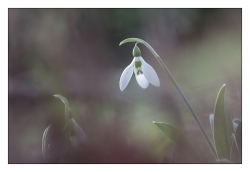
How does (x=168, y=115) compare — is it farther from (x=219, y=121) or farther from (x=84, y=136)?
(x=84, y=136)

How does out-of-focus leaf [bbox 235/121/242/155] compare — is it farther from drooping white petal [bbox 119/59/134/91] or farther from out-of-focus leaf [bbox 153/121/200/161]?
drooping white petal [bbox 119/59/134/91]

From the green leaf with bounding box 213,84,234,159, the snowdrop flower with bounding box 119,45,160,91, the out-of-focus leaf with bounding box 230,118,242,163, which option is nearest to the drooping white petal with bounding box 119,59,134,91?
the snowdrop flower with bounding box 119,45,160,91

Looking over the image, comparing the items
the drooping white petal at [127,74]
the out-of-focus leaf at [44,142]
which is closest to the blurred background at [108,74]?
the out-of-focus leaf at [44,142]

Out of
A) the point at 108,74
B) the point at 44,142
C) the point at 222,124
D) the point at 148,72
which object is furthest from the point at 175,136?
the point at 44,142

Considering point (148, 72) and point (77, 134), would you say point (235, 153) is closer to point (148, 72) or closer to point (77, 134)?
point (148, 72)

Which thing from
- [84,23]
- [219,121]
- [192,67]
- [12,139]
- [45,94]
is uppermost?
[84,23]

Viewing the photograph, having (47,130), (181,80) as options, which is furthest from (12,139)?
(181,80)

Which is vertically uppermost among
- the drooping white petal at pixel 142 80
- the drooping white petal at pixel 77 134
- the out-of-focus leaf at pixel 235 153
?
the drooping white petal at pixel 142 80

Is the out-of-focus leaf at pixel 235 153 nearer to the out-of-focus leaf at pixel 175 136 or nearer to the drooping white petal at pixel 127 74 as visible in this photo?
the out-of-focus leaf at pixel 175 136
